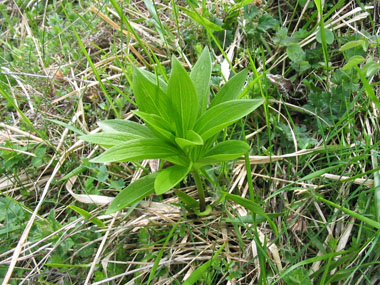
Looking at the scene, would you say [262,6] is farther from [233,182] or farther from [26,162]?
[26,162]

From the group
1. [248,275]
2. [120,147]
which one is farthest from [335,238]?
[120,147]

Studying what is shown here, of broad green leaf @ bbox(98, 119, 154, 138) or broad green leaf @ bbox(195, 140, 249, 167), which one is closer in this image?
broad green leaf @ bbox(195, 140, 249, 167)

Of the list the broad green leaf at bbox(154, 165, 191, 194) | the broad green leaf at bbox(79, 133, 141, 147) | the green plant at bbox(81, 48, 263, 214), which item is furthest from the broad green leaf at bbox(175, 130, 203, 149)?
the broad green leaf at bbox(79, 133, 141, 147)

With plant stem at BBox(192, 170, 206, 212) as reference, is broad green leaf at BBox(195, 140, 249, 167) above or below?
above

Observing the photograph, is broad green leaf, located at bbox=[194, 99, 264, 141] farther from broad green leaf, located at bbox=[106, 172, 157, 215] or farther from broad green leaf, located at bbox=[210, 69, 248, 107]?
broad green leaf, located at bbox=[106, 172, 157, 215]

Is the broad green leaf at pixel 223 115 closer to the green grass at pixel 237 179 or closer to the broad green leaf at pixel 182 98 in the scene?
the broad green leaf at pixel 182 98

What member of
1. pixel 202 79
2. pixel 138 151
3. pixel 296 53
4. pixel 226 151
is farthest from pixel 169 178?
pixel 296 53

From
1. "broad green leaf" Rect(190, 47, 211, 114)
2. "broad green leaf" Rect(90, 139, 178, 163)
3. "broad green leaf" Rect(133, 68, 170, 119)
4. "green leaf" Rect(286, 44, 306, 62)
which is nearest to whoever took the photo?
"broad green leaf" Rect(90, 139, 178, 163)
